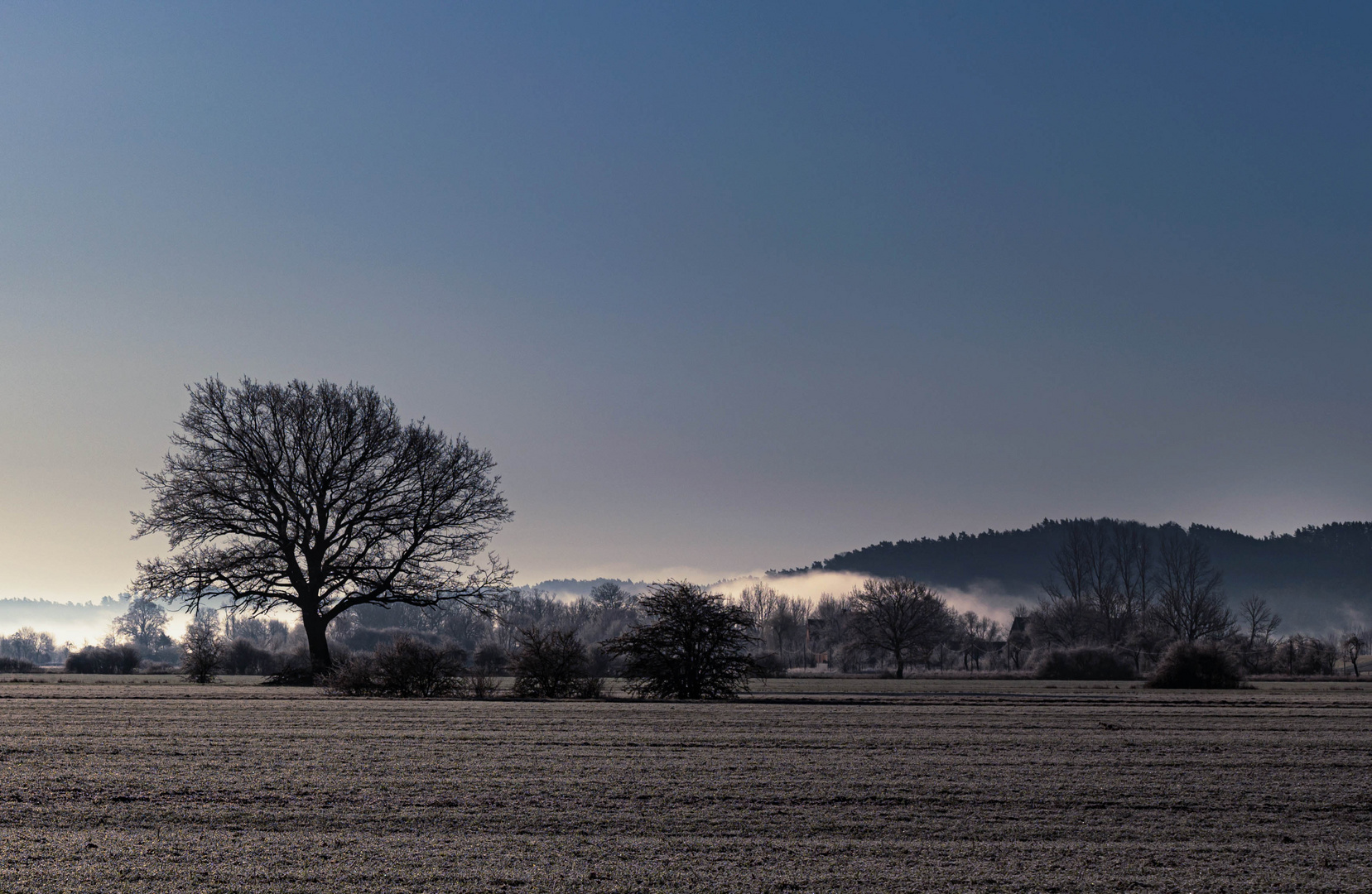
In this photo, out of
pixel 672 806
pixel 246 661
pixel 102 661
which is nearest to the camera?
pixel 672 806

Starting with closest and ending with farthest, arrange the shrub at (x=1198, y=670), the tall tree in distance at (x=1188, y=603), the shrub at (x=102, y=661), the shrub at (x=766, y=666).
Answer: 1. the shrub at (x=766, y=666)
2. the shrub at (x=1198, y=670)
3. the shrub at (x=102, y=661)
4. the tall tree in distance at (x=1188, y=603)

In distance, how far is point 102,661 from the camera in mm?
58906

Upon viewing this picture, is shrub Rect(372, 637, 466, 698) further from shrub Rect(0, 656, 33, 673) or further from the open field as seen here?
shrub Rect(0, 656, 33, 673)

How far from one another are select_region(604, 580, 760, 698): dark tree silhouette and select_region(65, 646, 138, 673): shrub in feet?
134

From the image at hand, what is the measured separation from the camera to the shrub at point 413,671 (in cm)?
3006

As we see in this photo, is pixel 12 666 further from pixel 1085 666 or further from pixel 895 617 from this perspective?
pixel 1085 666

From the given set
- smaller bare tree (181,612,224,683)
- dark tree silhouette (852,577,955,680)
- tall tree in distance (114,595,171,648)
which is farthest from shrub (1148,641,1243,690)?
tall tree in distance (114,595,171,648)

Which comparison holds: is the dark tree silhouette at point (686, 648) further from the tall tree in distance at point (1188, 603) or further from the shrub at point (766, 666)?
the tall tree in distance at point (1188, 603)

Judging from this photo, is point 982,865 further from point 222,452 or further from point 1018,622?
point 1018,622

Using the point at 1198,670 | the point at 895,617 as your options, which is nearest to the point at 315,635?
the point at 1198,670

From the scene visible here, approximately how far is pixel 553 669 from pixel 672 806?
20.6 meters

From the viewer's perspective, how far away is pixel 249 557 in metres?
37.2

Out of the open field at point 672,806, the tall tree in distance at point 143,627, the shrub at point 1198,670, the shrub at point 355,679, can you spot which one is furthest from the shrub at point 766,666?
the tall tree in distance at point 143,627

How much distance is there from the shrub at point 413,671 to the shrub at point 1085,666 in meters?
41.8
